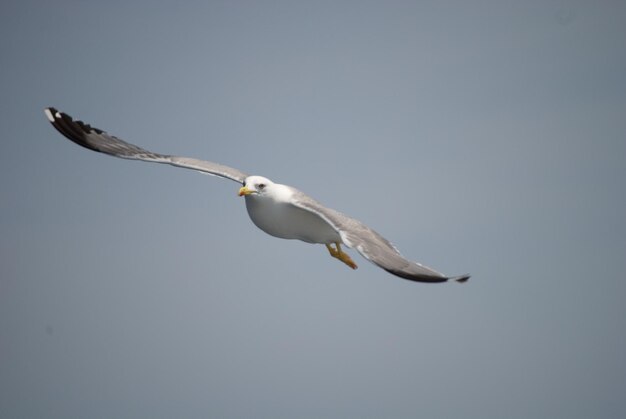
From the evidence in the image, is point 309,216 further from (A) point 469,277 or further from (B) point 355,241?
(A) point 469,277

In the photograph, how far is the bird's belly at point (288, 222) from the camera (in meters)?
17.0

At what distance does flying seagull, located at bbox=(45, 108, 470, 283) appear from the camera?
13.8 meters

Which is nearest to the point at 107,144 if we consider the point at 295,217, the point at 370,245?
the point at 295,217

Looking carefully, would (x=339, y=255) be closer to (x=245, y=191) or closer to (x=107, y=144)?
(x=245, y=191)

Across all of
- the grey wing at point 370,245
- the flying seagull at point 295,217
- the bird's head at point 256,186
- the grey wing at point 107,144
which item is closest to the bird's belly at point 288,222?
the flying seagull at point 295,217

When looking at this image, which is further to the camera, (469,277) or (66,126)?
(66,126)

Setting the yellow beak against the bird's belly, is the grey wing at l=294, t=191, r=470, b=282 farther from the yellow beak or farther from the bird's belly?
the yellow beak

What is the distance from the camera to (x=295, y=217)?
1705cm

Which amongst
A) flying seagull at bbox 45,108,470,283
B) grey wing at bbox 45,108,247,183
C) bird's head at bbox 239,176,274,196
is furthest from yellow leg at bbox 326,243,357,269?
grey wing at bbox 45,108,247,183

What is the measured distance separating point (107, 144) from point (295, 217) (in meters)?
7.47

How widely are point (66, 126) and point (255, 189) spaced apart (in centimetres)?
767

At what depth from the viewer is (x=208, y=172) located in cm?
1950

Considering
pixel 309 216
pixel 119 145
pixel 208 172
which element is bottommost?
pixel 309 216

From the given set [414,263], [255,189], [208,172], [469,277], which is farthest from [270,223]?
[469,277]
